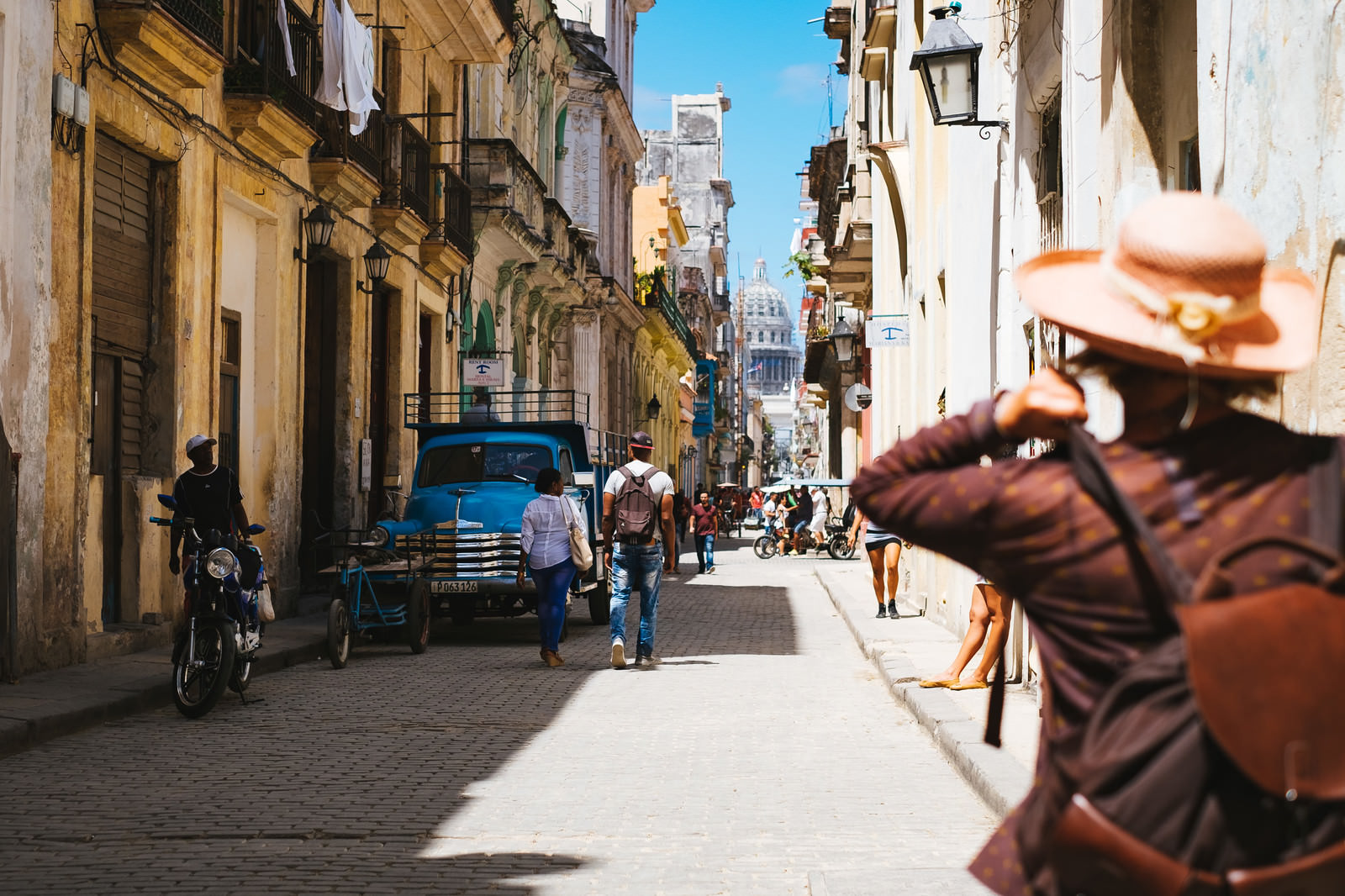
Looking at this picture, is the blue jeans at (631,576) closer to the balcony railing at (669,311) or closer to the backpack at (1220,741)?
the backpack at (1220,741)

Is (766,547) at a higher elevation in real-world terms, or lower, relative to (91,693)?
lower

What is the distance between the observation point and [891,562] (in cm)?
1573

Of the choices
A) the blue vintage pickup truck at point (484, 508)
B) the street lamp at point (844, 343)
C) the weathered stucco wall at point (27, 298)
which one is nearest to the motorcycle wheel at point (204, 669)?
the weathered stucco wall at point (27, 298)

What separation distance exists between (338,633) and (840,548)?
22.3 metres

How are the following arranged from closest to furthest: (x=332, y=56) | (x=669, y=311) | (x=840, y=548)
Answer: (x=332, y=56) < (x=840, y=548) < (x=669, y=311)

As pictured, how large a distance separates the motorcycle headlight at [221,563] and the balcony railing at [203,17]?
4.77 m

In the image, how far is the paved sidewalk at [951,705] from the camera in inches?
274

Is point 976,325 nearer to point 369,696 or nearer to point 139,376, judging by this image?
point 369,696

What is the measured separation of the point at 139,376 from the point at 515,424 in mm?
4237

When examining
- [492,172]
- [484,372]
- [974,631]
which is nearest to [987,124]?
[974,631]

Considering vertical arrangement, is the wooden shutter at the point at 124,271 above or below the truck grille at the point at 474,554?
above

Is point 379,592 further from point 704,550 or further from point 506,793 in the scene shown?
point 704,550

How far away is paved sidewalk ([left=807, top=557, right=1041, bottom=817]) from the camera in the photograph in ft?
22.9

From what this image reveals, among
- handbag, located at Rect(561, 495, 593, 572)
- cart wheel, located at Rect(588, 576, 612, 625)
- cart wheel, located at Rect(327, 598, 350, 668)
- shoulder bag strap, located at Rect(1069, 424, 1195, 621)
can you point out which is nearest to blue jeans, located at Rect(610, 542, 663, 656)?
handbag, located at Rect(561, 495, 593, 572)
